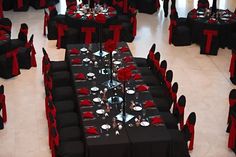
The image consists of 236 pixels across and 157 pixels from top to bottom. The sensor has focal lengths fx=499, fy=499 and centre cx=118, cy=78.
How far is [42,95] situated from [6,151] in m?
2.42

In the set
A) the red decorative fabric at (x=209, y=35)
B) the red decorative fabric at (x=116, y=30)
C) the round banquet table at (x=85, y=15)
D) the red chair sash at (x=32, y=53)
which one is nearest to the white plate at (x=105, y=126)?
the red chair sash at (x=32, y=53)

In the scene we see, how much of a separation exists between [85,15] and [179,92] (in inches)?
161

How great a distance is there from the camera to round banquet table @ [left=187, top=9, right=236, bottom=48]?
14359mm

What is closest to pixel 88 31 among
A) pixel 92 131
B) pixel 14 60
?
pixel 14 60

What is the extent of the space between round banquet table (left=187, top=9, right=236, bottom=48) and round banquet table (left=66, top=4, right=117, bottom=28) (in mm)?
2418

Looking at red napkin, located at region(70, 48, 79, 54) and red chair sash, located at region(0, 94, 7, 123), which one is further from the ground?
red napkin, located at region(70, 48, 79, 54)

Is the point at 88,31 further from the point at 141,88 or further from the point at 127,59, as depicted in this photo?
the point at 141,88

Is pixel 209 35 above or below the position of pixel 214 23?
below

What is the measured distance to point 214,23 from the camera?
564 inches

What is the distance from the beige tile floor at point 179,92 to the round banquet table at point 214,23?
1.17 ft

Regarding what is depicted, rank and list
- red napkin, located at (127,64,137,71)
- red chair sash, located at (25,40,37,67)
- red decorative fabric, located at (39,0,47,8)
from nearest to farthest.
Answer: red napkin, located at (127,64,137,71), red chair sash, located at (25,40,37,67), red decorative fabric, located at (39,0,47,8)

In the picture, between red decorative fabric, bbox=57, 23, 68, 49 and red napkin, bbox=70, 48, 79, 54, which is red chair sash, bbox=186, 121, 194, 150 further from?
red decorative fabric, bbox=57, 23, 68, 49

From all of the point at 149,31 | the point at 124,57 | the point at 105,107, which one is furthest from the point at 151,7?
the point at 105,107

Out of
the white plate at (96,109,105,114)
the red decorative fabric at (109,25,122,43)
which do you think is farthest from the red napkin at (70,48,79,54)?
the white plate at (96,109,105,114)
